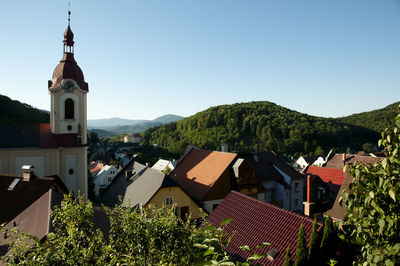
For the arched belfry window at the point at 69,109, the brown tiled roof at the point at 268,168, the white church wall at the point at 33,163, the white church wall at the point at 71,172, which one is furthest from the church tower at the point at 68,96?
the brown tiled roof at the point at 268,168

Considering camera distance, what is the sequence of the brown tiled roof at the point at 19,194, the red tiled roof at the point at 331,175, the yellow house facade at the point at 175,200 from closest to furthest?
the brown tiled roof at the point at 19,194 < the yellow house facade at the point at 175,200 < the red tiled roof at the point at 331,175

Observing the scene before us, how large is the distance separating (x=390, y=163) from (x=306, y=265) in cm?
731

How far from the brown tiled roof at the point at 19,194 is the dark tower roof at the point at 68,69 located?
11.6 m

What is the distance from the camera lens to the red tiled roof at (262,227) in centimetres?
993

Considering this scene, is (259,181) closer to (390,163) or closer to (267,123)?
(390,163)

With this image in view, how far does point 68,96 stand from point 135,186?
413 inches

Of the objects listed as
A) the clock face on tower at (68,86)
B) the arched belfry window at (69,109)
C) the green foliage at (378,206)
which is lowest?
the green foliage at (378,206)

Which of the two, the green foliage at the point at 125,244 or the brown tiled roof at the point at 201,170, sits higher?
the green foliage at the point at 125,244

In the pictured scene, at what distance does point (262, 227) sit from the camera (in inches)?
427

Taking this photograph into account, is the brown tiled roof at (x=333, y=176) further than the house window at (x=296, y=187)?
Yes

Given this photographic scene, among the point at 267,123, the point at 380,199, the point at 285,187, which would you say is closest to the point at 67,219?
the point at 380,199

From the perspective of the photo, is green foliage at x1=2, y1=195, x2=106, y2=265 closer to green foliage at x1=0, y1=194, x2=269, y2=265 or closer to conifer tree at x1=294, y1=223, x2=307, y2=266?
green foliage at x1=0, y1=194, x2=269, y2=265

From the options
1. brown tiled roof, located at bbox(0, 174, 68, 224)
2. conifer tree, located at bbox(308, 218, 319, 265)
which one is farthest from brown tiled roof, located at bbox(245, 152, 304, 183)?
brown tiled roof, located at bbox(0, 174, 68, 224)

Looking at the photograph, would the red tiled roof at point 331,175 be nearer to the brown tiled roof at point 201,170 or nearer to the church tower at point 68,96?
the brown tiled roof at point 201,170
